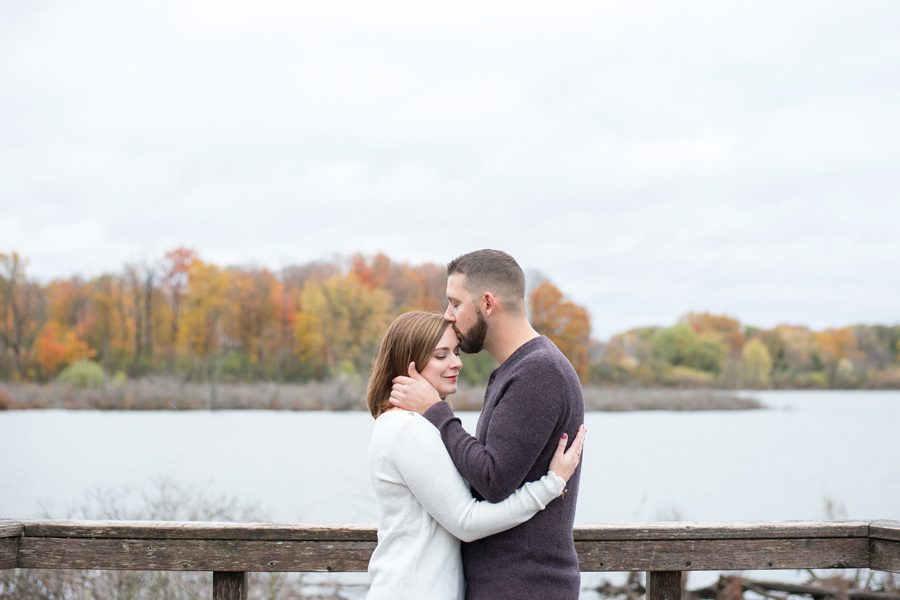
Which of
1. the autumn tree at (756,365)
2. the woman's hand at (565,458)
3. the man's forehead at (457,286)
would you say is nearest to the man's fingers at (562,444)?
the woman's hand at (565,458)

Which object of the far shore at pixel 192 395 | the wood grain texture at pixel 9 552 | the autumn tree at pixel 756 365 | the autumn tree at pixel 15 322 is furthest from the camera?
the autumn tree at pixel 756 365

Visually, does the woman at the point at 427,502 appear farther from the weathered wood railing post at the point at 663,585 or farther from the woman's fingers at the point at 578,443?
the weathered wood railing post at the point at 663,585

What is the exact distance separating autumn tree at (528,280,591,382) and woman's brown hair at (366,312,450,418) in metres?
45.3

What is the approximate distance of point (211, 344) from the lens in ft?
167

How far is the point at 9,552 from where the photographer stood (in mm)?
3041

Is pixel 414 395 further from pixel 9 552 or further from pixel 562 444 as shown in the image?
pixel 9 552

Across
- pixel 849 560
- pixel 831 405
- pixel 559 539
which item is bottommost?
pixel 831 405

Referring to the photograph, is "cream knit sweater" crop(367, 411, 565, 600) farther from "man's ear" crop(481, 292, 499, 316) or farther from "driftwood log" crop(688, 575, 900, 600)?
"driftwood log" crop(688, 575, 900, 600)

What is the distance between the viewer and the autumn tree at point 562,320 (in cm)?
4938

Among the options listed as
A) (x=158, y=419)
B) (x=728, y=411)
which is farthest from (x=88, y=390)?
(x=728, y=411)

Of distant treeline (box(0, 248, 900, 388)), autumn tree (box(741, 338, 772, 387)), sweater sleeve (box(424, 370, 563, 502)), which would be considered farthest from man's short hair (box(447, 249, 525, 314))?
autumn tree (box(741, 338, 772, 387))

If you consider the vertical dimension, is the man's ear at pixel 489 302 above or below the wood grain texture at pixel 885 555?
above

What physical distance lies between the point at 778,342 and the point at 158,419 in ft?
190

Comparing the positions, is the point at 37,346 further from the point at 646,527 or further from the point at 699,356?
the point at 646,527
